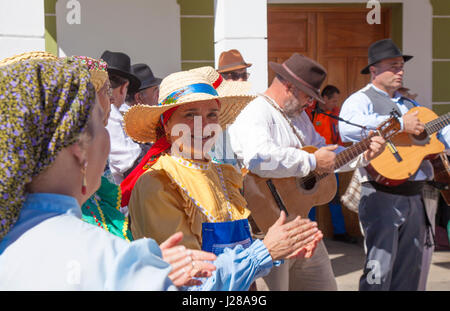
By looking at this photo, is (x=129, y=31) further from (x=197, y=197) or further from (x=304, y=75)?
(x=197, y=197)

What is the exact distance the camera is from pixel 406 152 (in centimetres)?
406

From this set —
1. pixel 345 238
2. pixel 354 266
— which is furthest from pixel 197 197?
pixel 345 238

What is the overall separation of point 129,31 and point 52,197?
16.9ft

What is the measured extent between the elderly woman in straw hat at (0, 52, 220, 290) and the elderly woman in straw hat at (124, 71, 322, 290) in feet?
2.65

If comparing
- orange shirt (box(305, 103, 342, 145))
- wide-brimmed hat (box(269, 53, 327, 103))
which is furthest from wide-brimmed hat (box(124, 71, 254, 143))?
orange shirt (box(305, 103, 342, 145))

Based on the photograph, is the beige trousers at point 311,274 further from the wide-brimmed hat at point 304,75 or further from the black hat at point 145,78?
the black hat at point 145,78

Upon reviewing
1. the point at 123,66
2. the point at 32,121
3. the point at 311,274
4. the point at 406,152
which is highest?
the point at 123,66

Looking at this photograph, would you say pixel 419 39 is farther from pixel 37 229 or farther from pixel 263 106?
pixel 37 229

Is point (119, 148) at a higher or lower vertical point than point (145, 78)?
lower

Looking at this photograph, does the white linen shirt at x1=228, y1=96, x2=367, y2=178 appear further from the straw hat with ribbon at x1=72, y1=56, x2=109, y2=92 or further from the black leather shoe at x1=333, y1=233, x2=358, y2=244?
the black leather shoe at x1=333, y1=233, x2=358, y2=244

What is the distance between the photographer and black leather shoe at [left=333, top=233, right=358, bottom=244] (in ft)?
21.4

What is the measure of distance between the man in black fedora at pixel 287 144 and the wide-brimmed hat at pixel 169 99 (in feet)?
2.29
